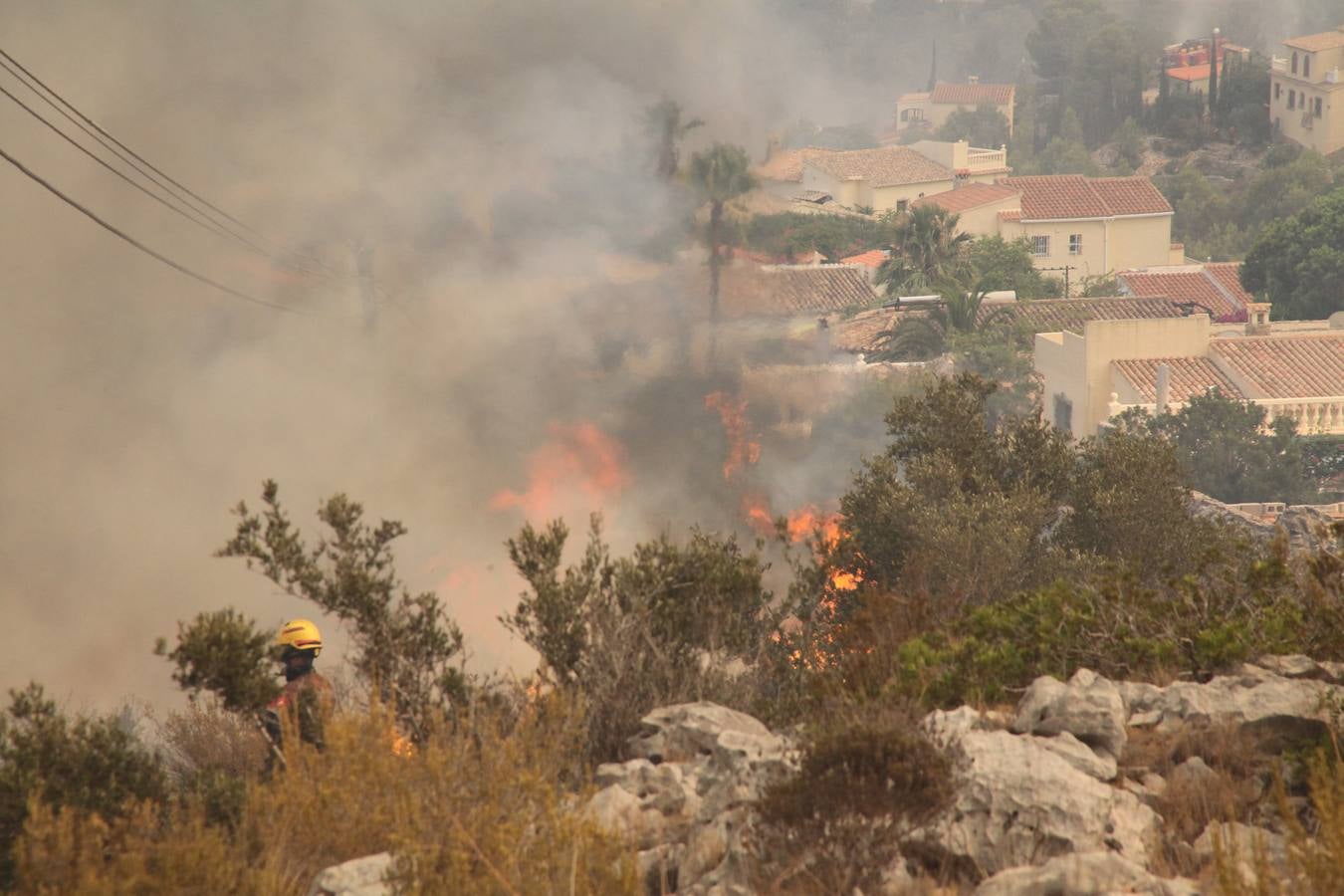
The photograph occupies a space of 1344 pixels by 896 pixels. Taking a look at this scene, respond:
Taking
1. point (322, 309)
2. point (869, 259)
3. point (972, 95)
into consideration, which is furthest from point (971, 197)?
point (972, 95)

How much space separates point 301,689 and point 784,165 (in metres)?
52.8

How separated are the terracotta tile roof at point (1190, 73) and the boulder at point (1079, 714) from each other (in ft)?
395

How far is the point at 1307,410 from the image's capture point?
35531mm

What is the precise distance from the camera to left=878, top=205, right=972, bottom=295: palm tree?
5688 cm

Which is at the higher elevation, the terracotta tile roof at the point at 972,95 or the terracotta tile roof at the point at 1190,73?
the terracotta tile roof at the point at 972,95

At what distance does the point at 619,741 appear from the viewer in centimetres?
902

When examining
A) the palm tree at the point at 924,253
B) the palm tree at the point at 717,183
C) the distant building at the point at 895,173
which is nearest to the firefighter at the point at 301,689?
the palm tree at the point at 717,183

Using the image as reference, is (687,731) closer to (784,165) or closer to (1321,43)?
(784,165)

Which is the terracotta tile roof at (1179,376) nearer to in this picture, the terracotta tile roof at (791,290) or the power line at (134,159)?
the terracotta tile roof at (791,290)

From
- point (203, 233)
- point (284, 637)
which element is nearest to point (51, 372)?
point (203, 233)

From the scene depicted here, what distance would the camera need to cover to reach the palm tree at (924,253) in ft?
187

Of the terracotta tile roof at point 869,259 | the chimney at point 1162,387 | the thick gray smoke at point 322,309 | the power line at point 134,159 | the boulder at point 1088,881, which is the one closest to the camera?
the boulder at point 1088,881

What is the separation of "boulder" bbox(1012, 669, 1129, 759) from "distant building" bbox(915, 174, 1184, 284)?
6255 cm

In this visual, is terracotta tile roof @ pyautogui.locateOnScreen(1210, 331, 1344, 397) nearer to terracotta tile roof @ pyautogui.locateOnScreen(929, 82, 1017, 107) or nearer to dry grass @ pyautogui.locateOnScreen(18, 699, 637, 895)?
dry grass @ pyautogui.locateOnScreen(18, 699, 637, 895)
